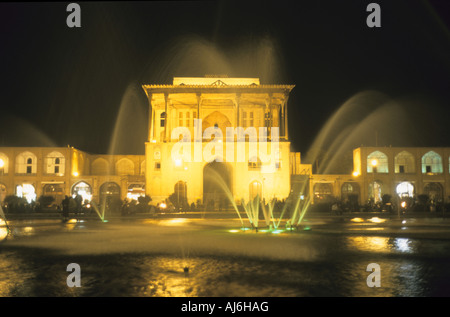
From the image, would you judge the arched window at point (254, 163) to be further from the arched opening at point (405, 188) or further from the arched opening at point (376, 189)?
the arched opening at point (405, 188)

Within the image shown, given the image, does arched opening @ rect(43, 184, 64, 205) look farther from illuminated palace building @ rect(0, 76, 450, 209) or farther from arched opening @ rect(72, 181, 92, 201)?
arched opening @ rect(72, 181, 92, 201)

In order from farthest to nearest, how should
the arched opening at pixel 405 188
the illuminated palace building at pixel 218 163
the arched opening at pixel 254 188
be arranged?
the arched opening at pixel 405 188
the illuminated palace building at pixel 218 163
the arched opening at pixel 254 188

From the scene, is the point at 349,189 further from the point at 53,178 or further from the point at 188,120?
the point at 53,178

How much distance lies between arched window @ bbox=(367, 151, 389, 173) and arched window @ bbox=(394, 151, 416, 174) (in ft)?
4.08

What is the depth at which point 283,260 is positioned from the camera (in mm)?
8289

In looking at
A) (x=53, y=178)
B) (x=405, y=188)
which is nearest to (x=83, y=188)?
(x=53, y=178)

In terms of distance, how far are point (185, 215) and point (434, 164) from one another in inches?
1198

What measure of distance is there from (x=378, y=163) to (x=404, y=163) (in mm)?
2942

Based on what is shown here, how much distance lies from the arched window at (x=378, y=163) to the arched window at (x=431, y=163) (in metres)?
4.12

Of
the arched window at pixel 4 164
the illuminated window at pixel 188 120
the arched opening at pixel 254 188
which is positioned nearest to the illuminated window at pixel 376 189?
the arched opening at pixel 254 188

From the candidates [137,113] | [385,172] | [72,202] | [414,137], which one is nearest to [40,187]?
[137,113]

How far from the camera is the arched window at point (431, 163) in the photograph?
4209 centimetres

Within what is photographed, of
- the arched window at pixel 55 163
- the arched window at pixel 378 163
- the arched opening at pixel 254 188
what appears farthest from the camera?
the arched window at pixel 55 163
